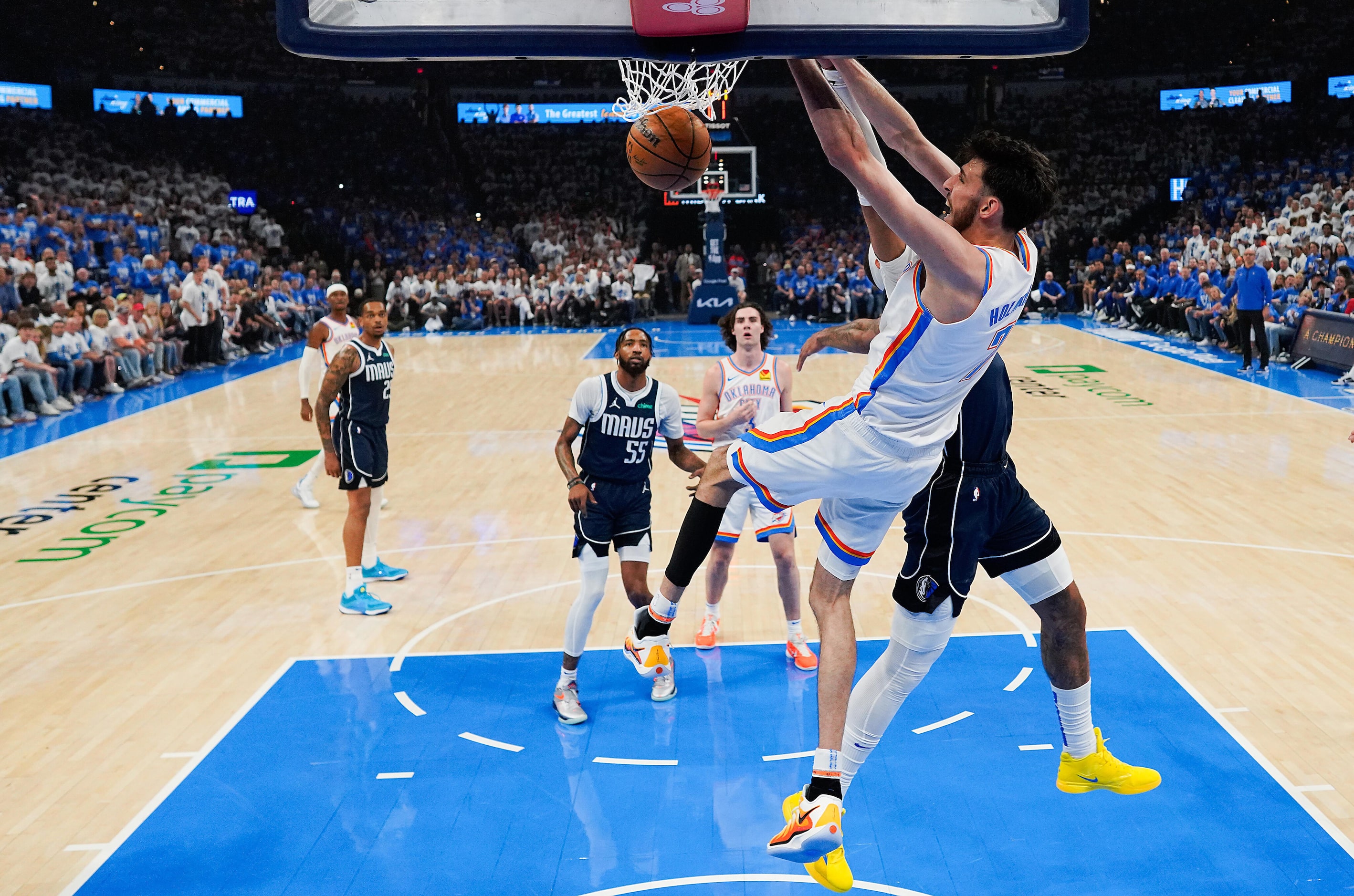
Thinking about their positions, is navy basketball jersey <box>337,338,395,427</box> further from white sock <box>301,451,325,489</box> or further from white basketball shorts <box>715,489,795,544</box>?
white sock <box>301,451,325,489</box>

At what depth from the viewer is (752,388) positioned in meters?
6.28

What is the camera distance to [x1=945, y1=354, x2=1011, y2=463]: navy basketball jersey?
378 centimetres

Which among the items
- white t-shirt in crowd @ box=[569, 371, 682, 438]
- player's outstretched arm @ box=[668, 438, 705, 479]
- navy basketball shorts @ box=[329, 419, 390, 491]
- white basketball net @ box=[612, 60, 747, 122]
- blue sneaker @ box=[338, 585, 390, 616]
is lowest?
blue sneaker @ box=[338, 585, 390, 616]

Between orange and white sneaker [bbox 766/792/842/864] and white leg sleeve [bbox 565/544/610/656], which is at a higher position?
white leg sleeve [bbox 565/544/610/656]

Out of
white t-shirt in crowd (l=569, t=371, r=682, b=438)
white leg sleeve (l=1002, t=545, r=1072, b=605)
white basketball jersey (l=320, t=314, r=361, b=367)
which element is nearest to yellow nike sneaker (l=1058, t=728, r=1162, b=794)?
white leg sleeve (l=1002, t=545, r=1072, b=605)

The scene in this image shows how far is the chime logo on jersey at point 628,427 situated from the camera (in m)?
5.55

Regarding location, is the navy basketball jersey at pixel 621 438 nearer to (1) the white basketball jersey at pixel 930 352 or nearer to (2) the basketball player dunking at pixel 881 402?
(2) the basketball player dunking at pixel 881 402

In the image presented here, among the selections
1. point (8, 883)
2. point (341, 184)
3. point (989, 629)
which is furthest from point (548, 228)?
point (8, 883)

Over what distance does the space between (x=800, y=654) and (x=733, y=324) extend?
5.95 ft

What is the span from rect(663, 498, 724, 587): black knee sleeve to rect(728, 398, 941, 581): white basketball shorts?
0.27 m

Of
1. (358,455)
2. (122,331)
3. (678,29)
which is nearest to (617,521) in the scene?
(358,455)

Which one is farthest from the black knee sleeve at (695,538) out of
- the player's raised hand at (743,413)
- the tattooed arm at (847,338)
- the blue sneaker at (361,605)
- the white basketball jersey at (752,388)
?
the blue sneaker at (361,605)

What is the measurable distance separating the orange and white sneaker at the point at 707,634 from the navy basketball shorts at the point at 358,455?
2.17 metres

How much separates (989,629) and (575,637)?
7.93 ft
